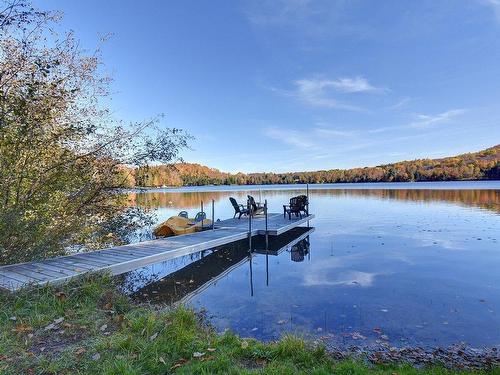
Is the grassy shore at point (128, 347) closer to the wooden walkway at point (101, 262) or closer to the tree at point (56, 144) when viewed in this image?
the wooden walkway at point (101, 262)

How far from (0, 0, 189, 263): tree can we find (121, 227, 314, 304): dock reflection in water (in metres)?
1.64

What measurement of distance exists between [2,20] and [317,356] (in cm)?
668

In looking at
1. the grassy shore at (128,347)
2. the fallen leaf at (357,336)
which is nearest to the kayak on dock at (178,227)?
the grassy shore at (128,347)

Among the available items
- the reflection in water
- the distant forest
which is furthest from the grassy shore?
the distant forest

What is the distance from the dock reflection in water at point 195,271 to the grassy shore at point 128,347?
1.96m

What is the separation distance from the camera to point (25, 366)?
2479 mm

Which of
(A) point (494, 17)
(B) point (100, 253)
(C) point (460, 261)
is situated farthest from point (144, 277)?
(A) point (494, 17)

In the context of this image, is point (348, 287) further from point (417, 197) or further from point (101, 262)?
point (417, 197)

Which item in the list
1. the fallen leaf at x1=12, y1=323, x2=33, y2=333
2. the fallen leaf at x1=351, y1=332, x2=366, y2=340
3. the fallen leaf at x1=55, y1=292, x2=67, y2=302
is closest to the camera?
the fallen leaf at x1=12, y1=323, x2=33, y2=333

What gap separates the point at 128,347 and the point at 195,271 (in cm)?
498

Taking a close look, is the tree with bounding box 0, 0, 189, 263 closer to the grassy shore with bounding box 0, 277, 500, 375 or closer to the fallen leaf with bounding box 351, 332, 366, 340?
the grassy shore with bounding box 0, 277, 500, 375

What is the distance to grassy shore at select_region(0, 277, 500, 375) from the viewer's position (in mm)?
2559

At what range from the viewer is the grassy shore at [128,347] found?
101 inches

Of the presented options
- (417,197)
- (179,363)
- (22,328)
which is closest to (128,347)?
(179,363)
